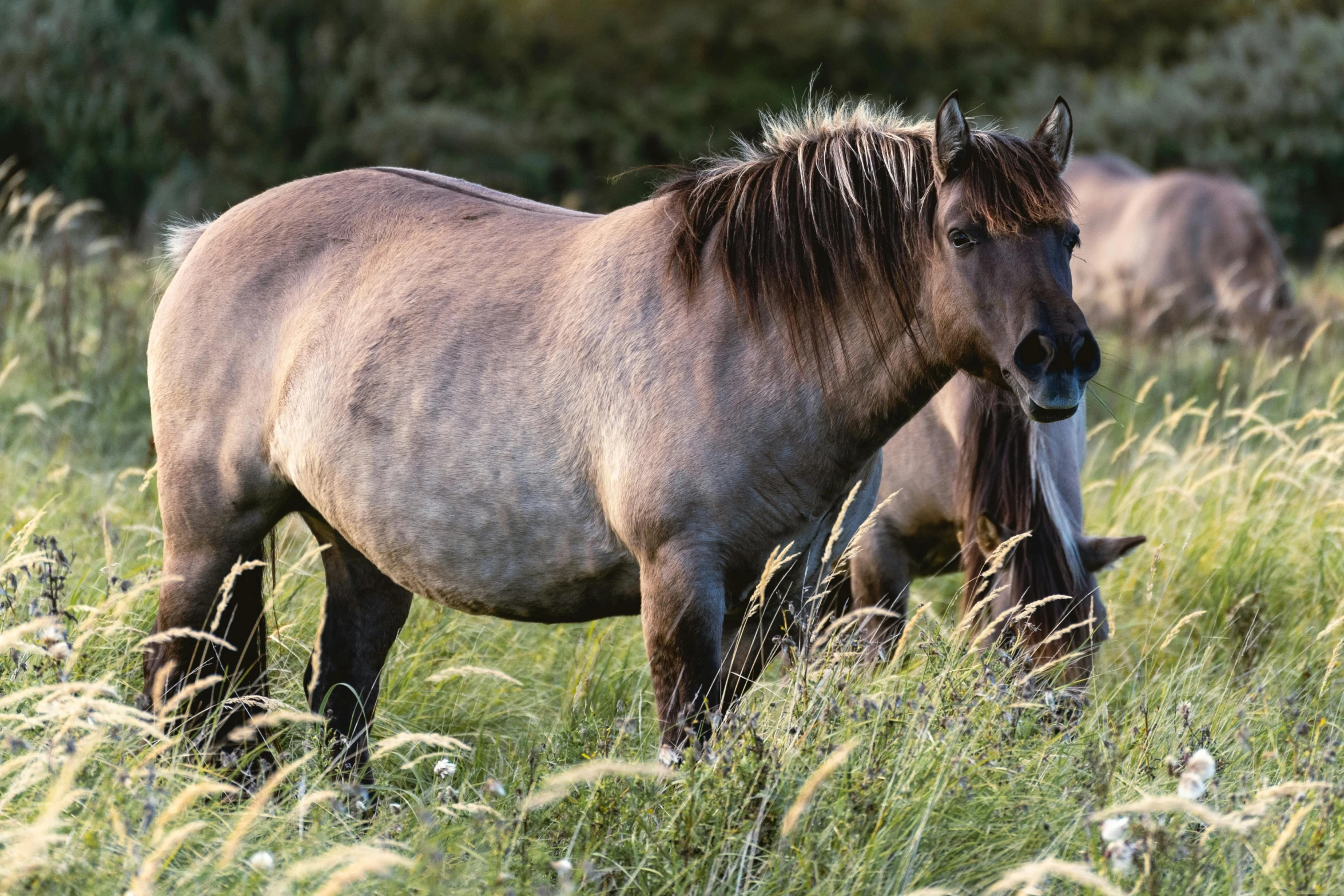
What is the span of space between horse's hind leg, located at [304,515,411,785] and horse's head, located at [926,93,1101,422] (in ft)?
5.74

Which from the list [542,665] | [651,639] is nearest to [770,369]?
[651,639]

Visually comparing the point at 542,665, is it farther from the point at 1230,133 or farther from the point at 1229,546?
the point at 1230,133

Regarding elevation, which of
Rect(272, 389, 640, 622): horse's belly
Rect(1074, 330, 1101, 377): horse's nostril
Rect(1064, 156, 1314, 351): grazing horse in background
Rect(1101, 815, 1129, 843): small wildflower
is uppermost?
Rect(1074, 330, 1101, 377): horse's nostril

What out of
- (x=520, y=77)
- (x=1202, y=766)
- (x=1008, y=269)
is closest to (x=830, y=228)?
(x=1008, y=269)

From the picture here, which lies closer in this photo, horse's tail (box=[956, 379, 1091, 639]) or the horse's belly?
the horse's belly

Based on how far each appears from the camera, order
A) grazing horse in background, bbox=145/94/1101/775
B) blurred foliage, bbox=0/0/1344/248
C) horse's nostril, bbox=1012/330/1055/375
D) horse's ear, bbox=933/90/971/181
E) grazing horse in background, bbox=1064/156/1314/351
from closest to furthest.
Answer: horse's nostril, bbox=1012/330/1055/375 < horse's ear, bbox=933/90/971/181 < grazing horse in background, bbox=145/94/1101/775 < grazing horse in background, bbox=1064/156/1314/351 < blurred foliage, bbox=0/0/1344/248

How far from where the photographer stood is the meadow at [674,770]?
231 centimetres

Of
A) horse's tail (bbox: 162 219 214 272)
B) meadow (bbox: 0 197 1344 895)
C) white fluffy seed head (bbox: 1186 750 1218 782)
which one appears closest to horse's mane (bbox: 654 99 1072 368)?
meadow (bbox: 0 197 1344 895)

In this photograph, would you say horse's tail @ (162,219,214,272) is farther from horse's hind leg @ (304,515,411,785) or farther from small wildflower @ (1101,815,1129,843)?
small wildflower @ (1101,815,1129,843)

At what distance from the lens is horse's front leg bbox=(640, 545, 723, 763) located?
2.86 meters

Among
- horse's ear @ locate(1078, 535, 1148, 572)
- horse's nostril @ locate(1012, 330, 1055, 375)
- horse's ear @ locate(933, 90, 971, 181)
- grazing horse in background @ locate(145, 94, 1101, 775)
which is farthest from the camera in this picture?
horse's ear @ locate(1078, 535, 1148, 572)

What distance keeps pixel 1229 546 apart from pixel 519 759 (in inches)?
121

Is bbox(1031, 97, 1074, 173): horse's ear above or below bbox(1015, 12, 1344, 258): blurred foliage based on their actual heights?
above

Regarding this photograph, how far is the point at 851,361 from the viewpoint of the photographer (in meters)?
2.94
